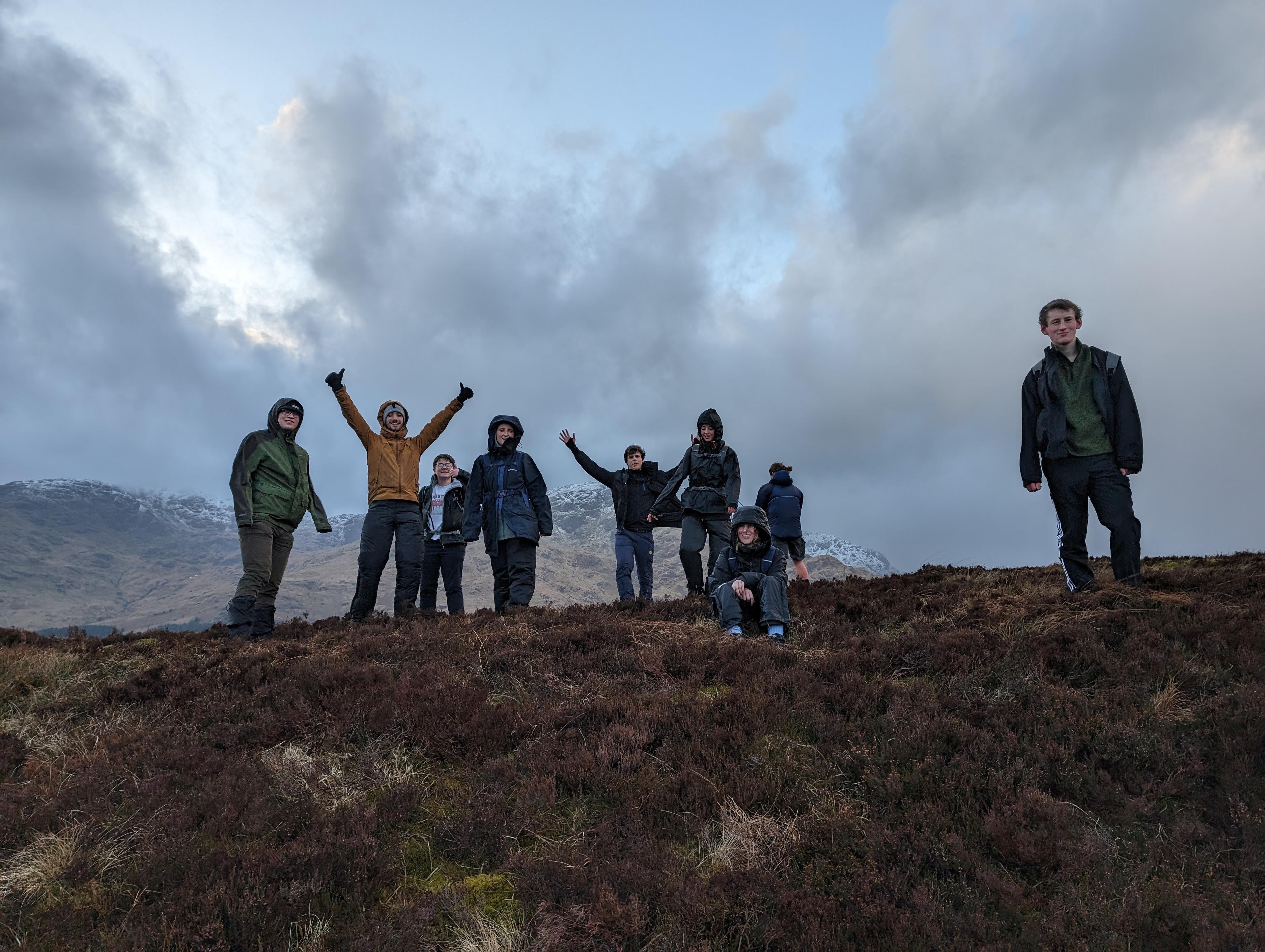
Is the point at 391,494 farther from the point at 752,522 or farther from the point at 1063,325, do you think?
the point at 1063,325

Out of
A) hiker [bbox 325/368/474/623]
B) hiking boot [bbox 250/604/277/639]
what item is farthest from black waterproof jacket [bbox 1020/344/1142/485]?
hiking boot [bbox 250/604/277/639]

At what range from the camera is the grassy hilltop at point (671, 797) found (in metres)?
3.19

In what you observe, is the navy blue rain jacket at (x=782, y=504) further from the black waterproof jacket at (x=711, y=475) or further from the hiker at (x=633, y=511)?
the black waterproof jacket at (x=711, y=475)

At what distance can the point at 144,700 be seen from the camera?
6359 mm

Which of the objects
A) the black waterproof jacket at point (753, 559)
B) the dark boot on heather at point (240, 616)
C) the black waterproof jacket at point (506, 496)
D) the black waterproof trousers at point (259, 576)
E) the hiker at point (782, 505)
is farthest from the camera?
the hiker at point (782, 505)

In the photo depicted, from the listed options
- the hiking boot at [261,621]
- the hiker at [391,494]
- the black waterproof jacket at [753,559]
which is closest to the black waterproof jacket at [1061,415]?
the black waterproof jacket at [753,559]

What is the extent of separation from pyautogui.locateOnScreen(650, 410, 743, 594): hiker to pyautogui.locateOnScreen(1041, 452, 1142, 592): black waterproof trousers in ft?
13.9

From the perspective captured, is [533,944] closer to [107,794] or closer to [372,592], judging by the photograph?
[107,794]

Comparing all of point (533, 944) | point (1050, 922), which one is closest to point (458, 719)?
point (533, 944)

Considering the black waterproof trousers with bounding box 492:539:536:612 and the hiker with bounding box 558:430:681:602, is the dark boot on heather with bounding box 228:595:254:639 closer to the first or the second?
the black waterproof trousers with bounding box 492:539:536:612

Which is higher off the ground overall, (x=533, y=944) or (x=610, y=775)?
(x=610, y=775)

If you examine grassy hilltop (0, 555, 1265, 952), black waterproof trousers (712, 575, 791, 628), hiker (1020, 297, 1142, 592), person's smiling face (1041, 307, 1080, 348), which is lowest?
grassy hilltop (0, 555, 1265, 952)

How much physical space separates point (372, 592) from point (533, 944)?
27.1 ft

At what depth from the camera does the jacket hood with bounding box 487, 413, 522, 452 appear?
10.8m
